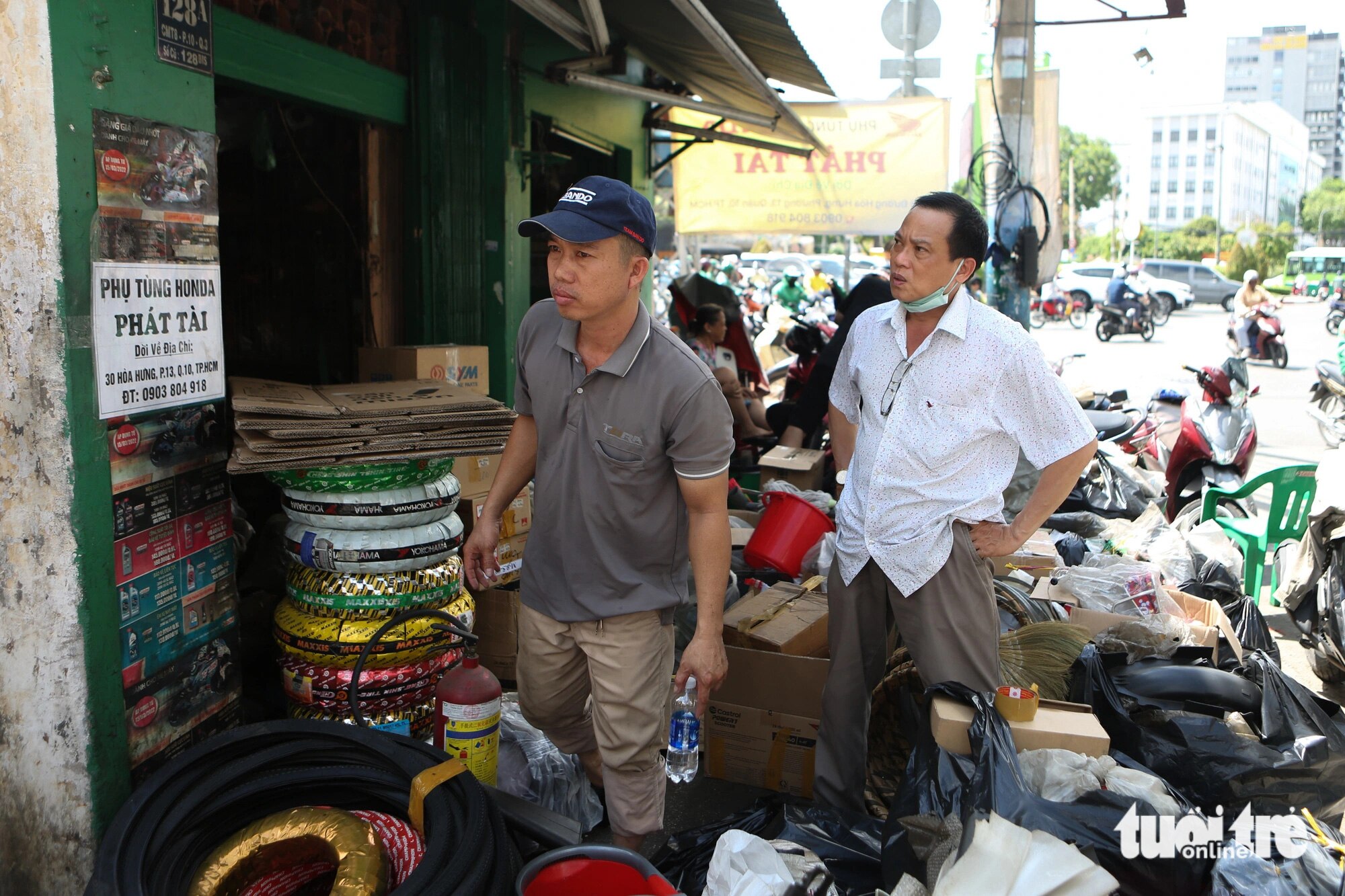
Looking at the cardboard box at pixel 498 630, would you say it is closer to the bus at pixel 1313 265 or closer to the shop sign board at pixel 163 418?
the shop sign board at pixel 163 418

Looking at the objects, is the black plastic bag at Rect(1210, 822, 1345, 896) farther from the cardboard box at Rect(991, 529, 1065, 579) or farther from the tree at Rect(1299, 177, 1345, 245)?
the tree at Rect(1299, 177, 1345, 245)

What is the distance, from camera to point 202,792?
2467 mm

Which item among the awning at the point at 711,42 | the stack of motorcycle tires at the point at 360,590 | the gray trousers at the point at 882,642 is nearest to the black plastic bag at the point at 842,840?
the gray trousers at the point at 882,642

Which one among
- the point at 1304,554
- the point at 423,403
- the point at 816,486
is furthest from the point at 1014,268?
the point at 423,403

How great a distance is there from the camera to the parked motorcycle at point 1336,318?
24844mm

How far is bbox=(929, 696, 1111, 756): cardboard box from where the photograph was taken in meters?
2.40

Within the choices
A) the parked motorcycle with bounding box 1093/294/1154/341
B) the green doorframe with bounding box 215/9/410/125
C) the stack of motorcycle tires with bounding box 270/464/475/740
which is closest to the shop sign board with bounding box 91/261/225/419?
the stack of motorcycle tires with bounding box 270/464/475/740

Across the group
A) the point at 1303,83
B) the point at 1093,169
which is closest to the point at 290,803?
the point at 1093,169

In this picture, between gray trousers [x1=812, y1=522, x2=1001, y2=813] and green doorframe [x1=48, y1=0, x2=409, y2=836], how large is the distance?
2.01 meters

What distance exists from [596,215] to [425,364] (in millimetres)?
2001

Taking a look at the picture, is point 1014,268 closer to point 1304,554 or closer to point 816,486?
point 816,486

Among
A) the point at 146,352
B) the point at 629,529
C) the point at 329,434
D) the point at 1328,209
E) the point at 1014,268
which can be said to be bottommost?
the point at 629,529

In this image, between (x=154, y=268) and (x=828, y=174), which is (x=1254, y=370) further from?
(x=154, y=268)

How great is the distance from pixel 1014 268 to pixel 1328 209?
99.5 m
